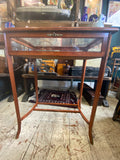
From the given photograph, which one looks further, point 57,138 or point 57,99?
point 57,99

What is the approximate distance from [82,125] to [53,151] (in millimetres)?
376

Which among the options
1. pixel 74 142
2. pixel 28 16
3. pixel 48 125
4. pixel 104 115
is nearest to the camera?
pixel 74 142

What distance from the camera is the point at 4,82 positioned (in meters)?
1.26

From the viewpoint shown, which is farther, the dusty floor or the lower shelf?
the lower shelf

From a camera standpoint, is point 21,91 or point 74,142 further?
point 21,91

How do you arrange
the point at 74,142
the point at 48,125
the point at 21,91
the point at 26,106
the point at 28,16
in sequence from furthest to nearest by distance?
the point at 21,91 → the point at 28,16 → the point at 26,106 → the point at 48,125 → the point at 74,142

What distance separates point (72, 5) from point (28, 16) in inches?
29.3

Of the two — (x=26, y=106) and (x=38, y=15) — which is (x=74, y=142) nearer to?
(x=26, y=106)

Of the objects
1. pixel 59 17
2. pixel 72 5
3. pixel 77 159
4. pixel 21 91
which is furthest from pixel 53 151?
pixel 72 5

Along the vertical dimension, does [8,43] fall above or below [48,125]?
above

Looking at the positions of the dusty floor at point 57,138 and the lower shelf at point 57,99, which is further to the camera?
the lower shelf at point 57,99

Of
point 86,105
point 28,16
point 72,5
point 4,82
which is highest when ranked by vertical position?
point 72,5

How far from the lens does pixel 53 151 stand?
1.73ft

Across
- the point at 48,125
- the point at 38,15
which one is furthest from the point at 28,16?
the point at 48,125
